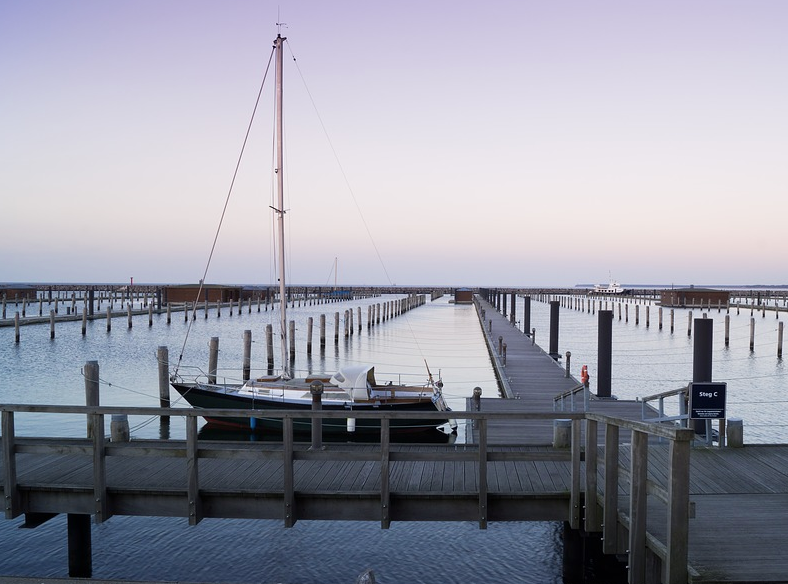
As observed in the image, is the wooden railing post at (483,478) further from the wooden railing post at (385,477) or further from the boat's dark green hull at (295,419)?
the boat's dark green hull at (295,419)

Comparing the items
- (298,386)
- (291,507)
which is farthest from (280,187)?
(291,507)

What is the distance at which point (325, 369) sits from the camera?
35.6 metres

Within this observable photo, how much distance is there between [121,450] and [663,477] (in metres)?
6.39

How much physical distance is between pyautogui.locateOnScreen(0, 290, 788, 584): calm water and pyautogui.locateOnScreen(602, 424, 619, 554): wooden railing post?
14.1 ft

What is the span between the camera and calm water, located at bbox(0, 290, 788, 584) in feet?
34.5

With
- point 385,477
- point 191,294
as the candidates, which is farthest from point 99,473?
point 191,294

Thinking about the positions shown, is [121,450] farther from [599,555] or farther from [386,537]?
[599,555]

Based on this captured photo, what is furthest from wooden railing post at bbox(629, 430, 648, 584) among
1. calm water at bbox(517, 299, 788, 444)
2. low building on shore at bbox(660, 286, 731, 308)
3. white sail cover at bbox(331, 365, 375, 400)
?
low building on shore at bbox(660, 286, 731, 308)

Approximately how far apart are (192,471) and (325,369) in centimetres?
2854

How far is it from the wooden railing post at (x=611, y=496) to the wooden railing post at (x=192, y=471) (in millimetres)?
4292

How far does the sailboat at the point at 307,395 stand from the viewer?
17969 millimetres

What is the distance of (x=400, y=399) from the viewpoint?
1841cm

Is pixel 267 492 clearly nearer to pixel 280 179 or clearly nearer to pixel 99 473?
pixel 99 473

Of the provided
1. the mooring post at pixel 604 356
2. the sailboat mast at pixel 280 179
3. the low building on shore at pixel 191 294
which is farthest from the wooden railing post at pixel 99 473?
the low building on shore at pixel 191 294
